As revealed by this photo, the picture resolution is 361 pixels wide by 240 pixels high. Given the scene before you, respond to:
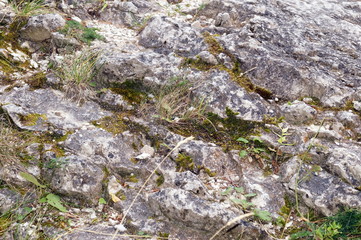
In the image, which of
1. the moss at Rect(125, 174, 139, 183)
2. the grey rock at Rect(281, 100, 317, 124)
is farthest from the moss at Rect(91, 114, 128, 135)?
the grey rock at Rect(281, 100, 317, 124)

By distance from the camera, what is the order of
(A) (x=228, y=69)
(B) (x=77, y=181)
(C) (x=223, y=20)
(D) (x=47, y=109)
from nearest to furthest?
(B) (x=77, y=181)
(D) (x=47, y=109)
(A) (x=228, y=69)
(C) (x=223, y=20)

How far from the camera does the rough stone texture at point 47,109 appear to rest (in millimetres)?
3305

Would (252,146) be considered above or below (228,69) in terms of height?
below

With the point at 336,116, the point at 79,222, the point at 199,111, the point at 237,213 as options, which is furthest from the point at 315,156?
the point at 79,222

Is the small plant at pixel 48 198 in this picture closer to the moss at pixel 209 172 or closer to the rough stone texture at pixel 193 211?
the rough stone texture at pixel 193 211

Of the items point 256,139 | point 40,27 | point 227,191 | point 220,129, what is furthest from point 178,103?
point 40,27

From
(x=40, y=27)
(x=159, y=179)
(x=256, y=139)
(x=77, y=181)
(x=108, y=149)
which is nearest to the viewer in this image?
(x=77, y=181)

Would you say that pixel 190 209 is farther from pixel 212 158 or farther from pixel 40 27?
pixel 40 27

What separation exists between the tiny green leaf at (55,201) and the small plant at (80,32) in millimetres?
2477

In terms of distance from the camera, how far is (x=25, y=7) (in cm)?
440

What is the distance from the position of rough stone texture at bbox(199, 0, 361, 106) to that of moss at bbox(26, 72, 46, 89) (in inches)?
98.8

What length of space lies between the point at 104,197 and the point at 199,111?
1456mm

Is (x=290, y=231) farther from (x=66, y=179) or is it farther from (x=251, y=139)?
(x=66, y=179)

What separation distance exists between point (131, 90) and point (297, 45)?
257 cm
